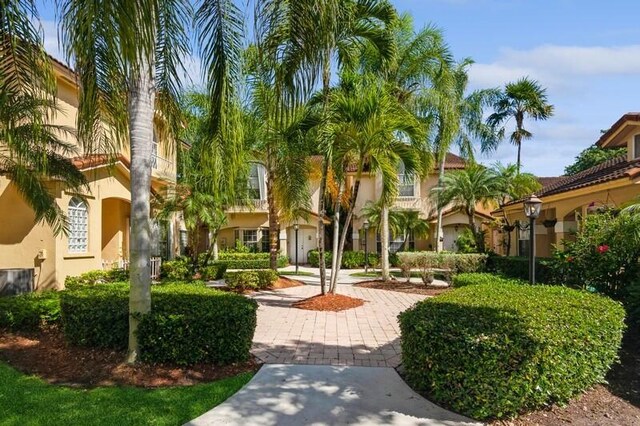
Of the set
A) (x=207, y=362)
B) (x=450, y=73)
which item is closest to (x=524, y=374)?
(x=207, y=362)

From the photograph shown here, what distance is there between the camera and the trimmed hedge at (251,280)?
16016mm

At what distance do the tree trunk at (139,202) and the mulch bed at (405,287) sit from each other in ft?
36.5

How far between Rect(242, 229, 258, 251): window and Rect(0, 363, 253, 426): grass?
2543 centimetres

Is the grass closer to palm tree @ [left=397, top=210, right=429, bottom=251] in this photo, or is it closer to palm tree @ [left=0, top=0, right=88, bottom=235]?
palm tree @ [left=0, top=0, right=88, bottom=235]

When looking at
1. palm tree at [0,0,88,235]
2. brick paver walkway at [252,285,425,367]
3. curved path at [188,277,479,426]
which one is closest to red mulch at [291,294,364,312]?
brick paver walkway at [252,285,425,367]

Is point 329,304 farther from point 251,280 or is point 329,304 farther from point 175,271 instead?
point 175,271

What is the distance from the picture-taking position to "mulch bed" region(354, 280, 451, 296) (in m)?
16.0

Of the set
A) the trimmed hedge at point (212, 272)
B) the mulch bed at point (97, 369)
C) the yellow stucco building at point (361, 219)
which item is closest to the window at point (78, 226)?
the trimmed hedge at point (212, 272)

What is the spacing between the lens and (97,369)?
605cm

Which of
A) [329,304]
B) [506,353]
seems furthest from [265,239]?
[506,353]

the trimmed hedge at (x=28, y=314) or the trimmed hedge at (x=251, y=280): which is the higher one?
the trimmed hedge at (x=28, y=314)

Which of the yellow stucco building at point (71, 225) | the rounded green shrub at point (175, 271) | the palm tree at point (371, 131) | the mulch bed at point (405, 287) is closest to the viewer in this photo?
the palm tree at point (371, 131)

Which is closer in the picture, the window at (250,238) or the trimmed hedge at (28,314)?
the trimmed hedge at (28,314)

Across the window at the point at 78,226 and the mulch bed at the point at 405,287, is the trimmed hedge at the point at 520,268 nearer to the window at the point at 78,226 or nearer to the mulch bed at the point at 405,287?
the mulch bed at the point at 405,287
